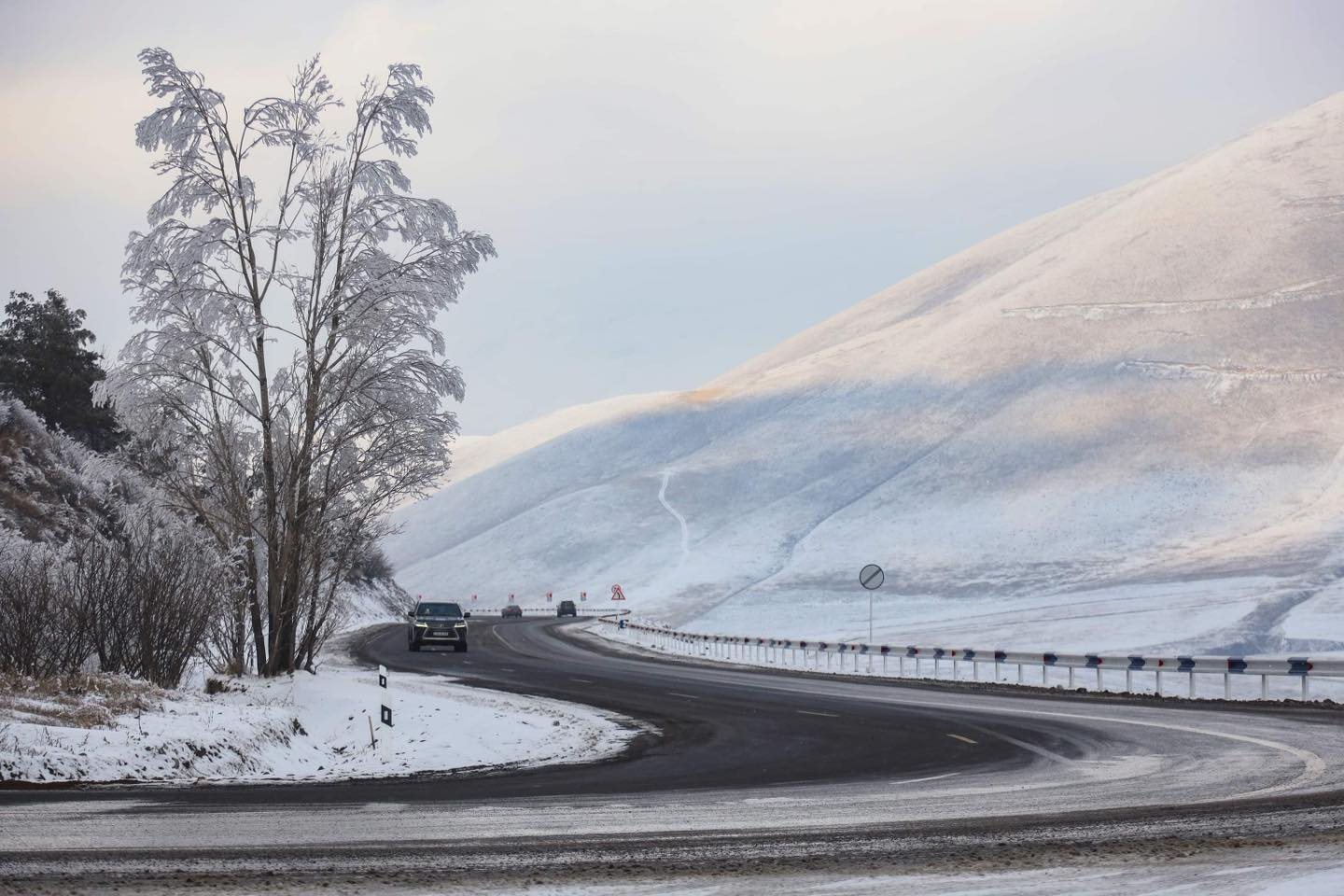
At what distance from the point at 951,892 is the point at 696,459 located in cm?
15732

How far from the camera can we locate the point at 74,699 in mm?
17922

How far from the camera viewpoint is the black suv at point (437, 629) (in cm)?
5119

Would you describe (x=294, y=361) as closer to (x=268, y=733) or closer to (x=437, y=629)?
(x=268, y=733)

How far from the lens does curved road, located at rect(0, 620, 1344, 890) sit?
9547mm

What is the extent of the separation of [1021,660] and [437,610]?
22.9m

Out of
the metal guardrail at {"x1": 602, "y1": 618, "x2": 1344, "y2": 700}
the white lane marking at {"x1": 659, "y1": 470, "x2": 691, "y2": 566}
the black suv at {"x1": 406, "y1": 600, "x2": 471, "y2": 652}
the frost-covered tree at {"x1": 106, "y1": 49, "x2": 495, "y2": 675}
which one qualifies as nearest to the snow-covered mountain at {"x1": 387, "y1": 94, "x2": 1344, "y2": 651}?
the white lane marking at {"x1": 659, "y1": 470, "x2": 691, "y2": 566}

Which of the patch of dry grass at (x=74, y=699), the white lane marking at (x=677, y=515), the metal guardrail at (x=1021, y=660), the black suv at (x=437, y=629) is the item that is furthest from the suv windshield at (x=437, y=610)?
the white lane marking at (x=677, y=515)

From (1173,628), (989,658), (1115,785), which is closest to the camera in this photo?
(1115,785)

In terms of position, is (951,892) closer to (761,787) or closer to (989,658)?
(761,787)

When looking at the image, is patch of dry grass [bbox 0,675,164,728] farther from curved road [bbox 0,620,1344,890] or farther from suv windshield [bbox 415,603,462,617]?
suv windshield [bbox 415,603,462,617]

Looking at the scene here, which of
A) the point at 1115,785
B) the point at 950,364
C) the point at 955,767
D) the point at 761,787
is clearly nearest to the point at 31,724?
the point at 761,787

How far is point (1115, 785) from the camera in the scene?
13992mm

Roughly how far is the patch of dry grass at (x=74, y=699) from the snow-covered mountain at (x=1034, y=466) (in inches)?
2419

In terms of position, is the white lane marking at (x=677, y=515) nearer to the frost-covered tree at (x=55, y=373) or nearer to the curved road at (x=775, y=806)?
the frost-covered tree at (x=55, y=373)
